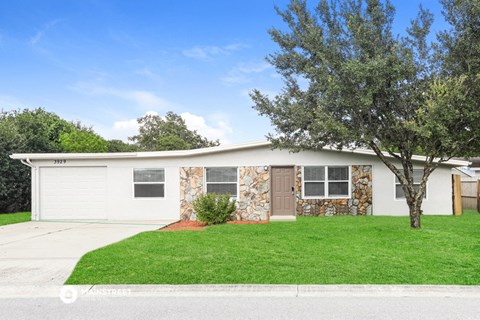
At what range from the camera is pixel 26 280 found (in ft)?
17.9

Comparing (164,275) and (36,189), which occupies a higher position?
(36,189)

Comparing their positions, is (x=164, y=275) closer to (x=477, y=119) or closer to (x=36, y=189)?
(x=477, y=119)

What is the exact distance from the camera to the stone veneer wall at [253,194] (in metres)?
14.0

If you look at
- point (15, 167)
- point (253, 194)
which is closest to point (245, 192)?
point (253, 194)

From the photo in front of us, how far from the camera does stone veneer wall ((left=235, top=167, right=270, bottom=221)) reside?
1398 centimetres

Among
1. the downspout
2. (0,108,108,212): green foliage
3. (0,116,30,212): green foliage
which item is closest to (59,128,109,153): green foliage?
(0,108,108,212): green foliage

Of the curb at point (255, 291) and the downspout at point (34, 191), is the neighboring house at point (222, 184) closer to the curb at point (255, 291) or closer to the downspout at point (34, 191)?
the downspout at point (34, 191)

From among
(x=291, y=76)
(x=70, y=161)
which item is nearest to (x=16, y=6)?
(x=70, y=161)

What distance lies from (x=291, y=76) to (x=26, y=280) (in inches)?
317

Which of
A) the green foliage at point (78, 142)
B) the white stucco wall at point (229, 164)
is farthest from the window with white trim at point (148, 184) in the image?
the green foliage at point (78, 142)

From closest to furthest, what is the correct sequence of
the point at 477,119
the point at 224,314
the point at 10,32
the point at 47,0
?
the point at 224,314 < the point at 477,119 < the point at 47,0 < the point at 10,32

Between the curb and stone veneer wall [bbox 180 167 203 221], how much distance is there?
910cm

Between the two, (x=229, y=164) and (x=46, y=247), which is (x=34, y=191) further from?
(x=229, y=164)

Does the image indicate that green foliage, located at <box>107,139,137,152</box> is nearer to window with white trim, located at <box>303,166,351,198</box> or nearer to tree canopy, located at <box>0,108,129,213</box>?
tree canopy, located at <box>0,108,129,213</box>
